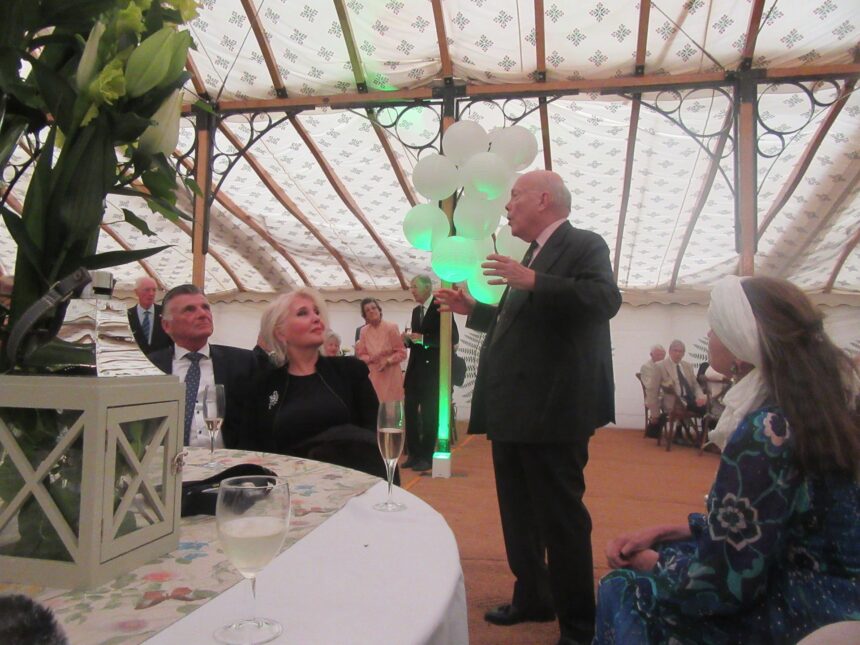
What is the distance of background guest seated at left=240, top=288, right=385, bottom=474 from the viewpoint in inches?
85.4

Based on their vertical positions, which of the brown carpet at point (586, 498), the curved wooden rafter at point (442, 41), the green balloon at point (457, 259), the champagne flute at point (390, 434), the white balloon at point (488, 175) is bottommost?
the brown carpet at point (586, 498)

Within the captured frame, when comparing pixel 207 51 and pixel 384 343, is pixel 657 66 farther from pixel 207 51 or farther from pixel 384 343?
pixel 207 51

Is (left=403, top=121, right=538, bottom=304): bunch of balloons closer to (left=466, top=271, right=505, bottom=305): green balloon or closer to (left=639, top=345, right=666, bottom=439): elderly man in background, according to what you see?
(left=466, top=271, right=505, bottom=305): green balloon

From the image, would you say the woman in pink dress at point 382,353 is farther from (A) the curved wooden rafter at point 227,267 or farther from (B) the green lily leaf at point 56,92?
(A) the curved wooden rafter at point 227,267

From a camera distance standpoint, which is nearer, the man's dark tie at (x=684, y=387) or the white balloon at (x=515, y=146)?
the white balloon at (x=515, y=146)

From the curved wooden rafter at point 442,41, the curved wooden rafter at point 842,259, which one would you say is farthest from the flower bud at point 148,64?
the curved wooden rafter at point 842,259

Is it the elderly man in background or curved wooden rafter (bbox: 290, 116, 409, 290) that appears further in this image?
the elderly man in background

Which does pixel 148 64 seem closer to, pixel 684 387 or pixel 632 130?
pixel 632 130

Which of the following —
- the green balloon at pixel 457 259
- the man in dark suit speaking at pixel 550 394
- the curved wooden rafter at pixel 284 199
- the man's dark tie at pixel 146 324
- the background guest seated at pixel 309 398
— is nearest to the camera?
the man in dark suit speaking at pixel 550 394

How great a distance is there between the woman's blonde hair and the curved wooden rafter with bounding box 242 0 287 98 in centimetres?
449

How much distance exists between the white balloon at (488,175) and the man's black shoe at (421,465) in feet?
7.95

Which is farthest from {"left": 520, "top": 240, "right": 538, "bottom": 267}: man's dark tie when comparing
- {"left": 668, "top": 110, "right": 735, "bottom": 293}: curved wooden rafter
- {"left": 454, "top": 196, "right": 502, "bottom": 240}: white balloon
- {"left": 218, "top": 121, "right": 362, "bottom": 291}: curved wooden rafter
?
{"left": 218, "top": 121, "right": 362, "bottom": 291}: curved wooden rafter

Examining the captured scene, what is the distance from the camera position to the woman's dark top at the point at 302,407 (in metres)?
2.25

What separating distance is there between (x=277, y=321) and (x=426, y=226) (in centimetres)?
207
